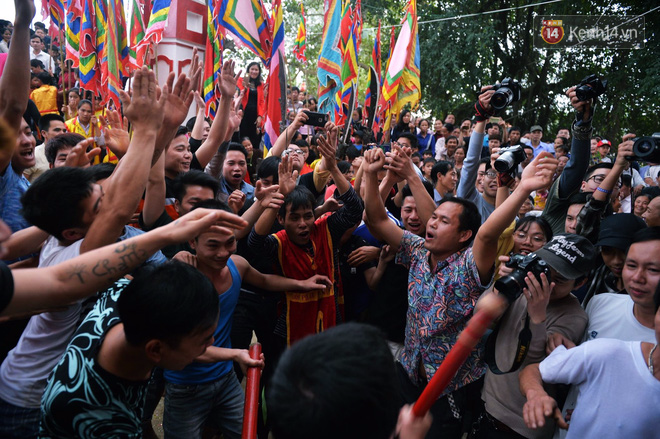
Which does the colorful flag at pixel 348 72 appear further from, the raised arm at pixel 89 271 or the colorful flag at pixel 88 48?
the raised arm at pixel 89 271

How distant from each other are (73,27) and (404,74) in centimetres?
500

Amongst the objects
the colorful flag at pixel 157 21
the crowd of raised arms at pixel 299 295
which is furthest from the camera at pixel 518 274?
the colorful flag at pixel 157 21

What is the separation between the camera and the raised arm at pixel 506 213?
7.05 feet

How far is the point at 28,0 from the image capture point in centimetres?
211

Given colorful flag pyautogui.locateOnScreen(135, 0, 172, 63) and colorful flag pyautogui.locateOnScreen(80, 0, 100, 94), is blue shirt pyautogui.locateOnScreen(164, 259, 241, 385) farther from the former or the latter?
colorful flag pyautogui.locateOnScreen(80, 0, 100, 94)

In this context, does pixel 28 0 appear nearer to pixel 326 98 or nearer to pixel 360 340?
pixel 360 340

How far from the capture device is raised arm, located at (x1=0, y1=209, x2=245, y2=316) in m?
1.33

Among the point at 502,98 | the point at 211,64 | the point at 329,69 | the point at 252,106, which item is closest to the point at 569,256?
the point at 502,98

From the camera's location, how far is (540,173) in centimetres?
223

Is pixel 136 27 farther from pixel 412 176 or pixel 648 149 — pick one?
pixel 648 149

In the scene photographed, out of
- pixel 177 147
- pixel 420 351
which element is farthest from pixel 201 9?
pixel 420 351

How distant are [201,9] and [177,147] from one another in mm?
5403

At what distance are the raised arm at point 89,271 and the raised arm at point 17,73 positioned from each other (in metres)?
1.13

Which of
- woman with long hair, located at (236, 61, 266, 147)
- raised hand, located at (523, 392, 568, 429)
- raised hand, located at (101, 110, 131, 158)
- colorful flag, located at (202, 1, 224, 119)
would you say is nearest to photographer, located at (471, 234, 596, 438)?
raised hand, located at (523, 392, 568, 429)
